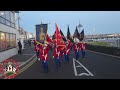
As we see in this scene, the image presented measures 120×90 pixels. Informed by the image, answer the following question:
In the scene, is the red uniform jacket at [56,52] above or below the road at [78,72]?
above

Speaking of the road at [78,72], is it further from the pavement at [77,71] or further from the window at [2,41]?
the window at [2,41]

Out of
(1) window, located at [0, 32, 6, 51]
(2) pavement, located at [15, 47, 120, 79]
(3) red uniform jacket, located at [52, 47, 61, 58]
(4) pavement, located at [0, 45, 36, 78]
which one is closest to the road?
(2) pavement, located at [15, 47, 120, 79]

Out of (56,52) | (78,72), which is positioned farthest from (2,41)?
(78,72)

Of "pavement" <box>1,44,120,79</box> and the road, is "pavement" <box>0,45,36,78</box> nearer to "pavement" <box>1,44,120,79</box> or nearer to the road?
"pavement" <box>1,44,120,79</box>

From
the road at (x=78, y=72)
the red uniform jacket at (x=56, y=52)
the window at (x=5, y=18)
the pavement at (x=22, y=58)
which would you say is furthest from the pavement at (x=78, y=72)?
the window at (x=5, y=18)

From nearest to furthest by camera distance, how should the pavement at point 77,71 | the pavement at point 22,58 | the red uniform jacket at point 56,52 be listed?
the pavement at point 77,71
the red uniform jacket at point 56,52
the pavement at point 22,58

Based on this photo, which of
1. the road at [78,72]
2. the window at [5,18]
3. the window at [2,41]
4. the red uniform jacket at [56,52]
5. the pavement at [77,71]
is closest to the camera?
the road at [78,72]

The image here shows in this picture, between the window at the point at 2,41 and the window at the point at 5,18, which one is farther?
the window at the point at 5,18

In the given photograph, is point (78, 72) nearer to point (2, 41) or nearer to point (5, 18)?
point (2, 41)

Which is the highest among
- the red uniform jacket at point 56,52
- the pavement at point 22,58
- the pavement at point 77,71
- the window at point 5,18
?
the window at point 5,18

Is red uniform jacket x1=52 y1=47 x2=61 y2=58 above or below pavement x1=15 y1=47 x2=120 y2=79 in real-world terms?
above
